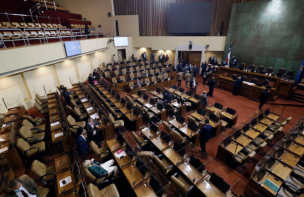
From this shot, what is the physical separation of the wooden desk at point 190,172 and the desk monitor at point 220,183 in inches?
12.7

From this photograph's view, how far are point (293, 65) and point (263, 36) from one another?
3.41m

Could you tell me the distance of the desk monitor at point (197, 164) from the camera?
4.37 metres

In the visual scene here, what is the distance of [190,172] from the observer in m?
4.41

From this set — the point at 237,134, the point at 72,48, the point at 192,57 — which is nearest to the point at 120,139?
the point at 237,134

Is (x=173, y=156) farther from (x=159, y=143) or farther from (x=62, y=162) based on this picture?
(x=62, y=162)

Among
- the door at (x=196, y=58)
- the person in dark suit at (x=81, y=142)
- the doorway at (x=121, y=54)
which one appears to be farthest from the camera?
the doorway at (x=121, y=54)

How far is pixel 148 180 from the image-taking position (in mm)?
4203

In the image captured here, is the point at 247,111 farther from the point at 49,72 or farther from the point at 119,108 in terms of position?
the point at 49,72

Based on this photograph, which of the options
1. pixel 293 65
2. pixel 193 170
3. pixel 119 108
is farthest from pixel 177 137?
pixel 293 65

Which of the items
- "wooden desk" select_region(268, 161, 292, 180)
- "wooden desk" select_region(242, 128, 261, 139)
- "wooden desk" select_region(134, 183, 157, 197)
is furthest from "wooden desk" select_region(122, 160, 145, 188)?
"wooden desk" select_region(242, 128, 261, 139)

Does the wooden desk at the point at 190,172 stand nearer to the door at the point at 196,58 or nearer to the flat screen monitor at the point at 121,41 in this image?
the door at the point at 196,58

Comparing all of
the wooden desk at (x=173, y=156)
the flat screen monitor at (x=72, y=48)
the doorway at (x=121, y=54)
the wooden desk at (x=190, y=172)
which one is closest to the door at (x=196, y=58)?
the doorway at (x=121, y=54)

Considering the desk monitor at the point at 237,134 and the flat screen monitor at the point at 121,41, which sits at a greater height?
the flat screen monitor at the point at 121,41

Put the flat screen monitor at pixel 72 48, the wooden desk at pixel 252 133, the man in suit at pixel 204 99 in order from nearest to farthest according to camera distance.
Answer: the wooden desk at pixel 252 133 → the man in suit at pixel 204 99 → the flat screen monitor at pixel 72 48
